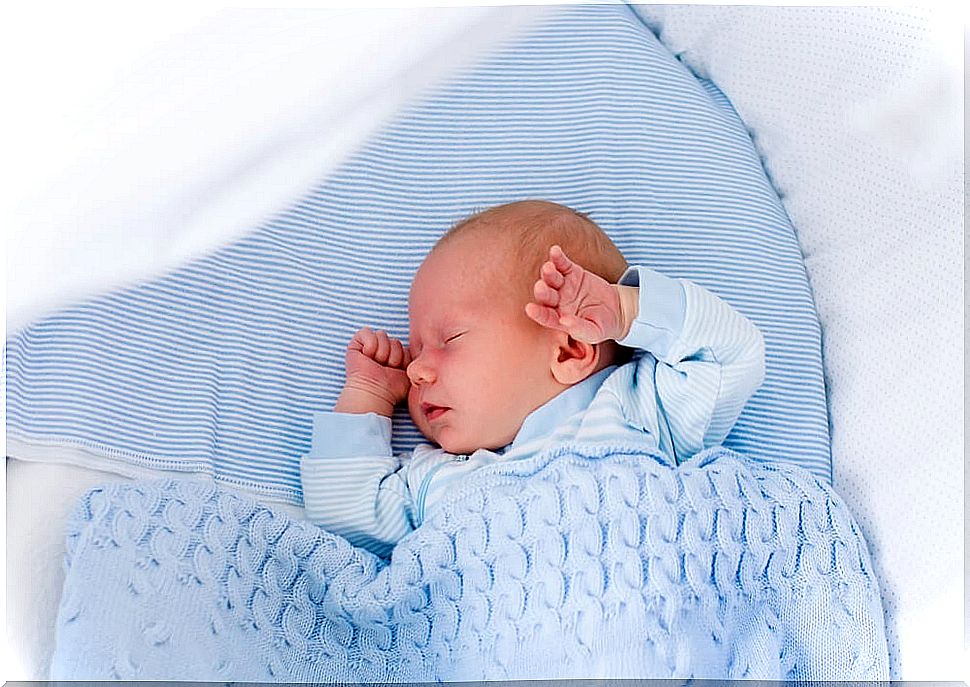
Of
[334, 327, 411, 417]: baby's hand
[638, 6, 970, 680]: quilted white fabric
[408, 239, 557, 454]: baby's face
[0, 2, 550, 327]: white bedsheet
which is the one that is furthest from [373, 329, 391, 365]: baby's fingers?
[638, 6, 970, 680]: quilted white fabric

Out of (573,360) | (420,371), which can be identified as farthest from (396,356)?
(573,360)

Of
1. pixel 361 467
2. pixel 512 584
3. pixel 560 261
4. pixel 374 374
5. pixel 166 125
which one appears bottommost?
pixel 512 584

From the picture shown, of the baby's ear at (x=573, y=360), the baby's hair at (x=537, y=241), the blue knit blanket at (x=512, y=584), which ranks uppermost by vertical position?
the baby's hair at (x=537, y=241)

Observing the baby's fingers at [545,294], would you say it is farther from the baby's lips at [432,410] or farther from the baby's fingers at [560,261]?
the baby's lips at [432,410]

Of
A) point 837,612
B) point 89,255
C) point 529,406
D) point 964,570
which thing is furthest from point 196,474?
point 964,570

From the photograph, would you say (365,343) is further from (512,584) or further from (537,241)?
(512,584)

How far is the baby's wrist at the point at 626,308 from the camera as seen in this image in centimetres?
120

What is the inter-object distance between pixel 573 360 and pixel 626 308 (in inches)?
3.6

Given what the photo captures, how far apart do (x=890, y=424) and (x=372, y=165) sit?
720 mm

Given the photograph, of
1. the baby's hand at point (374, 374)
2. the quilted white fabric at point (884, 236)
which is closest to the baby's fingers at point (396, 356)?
the baby's hand at point (374, 374)

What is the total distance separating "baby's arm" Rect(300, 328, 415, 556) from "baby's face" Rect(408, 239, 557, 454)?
75 millimetres

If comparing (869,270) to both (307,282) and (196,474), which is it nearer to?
(307,282)

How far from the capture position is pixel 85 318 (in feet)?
4.17

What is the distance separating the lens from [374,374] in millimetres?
1332
